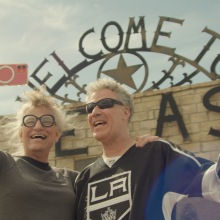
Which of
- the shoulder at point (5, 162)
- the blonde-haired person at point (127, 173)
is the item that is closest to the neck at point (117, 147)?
the blonde-haired person at point (127, 173)

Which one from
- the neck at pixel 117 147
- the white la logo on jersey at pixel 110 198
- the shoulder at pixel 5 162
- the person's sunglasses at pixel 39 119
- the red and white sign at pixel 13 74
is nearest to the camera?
the white la logo on jersey at pixel 110 198

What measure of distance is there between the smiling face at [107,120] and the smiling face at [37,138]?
1.22ft

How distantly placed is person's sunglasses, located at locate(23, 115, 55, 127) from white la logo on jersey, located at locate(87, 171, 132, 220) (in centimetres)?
64

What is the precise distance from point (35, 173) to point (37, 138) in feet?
0.93

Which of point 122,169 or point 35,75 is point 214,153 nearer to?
point 35,75

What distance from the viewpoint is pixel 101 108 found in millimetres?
2969

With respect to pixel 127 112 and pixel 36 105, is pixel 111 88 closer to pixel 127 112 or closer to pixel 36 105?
pixel 127 112

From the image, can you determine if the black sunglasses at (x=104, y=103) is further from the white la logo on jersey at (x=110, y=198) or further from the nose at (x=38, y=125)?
the white la logo on jersey at (x=110, y=198)

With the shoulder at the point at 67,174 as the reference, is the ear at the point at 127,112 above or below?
above

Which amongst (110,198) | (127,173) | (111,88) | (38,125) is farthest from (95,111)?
(110,198)

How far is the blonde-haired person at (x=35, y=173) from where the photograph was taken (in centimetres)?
261

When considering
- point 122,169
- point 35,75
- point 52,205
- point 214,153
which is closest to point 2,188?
point 52,205

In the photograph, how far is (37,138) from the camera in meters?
3.06

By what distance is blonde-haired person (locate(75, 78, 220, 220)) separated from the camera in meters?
2.43
